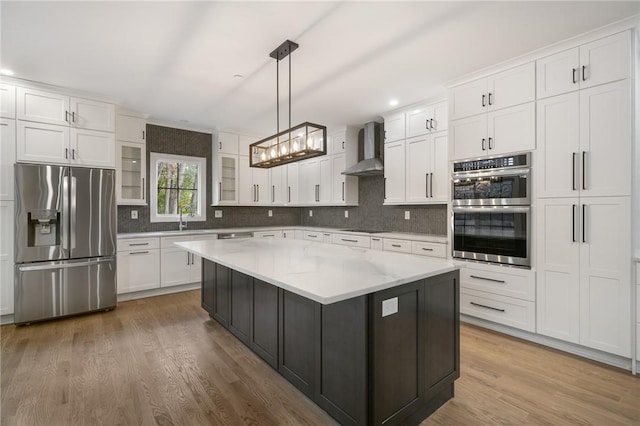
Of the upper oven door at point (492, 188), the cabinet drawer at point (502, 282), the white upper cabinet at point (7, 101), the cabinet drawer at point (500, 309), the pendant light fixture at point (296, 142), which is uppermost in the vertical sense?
the white upper cabinet at point (7, 101)

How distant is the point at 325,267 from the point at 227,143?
4.14 meters

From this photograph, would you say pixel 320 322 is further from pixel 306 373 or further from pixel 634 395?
pixel 634 395

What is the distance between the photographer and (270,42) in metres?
2.61

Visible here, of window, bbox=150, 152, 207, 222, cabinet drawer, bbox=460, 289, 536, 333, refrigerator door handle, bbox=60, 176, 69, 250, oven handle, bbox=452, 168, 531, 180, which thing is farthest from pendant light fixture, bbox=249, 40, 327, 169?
window, bbox=150, 152, 207, 222

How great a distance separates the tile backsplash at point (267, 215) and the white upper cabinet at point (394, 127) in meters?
0.80

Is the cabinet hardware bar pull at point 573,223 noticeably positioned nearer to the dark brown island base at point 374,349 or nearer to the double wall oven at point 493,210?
the double wall oven at point 493,210

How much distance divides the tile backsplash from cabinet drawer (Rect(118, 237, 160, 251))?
58cm

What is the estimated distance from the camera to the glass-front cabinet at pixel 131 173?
4.42 m

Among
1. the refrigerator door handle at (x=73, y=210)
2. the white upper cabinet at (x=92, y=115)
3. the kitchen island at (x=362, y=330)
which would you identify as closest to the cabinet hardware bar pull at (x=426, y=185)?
the kitchen island at (x=362, y=330)

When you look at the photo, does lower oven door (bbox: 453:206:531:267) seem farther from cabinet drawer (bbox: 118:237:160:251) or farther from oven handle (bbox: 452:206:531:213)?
cabinet drawer (bbox: 118:237:160:251)

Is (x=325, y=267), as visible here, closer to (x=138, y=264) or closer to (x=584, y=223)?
(x=584, y=223)

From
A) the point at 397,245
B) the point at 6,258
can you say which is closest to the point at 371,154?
the point at 397,245

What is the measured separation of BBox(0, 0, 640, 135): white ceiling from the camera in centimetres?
219

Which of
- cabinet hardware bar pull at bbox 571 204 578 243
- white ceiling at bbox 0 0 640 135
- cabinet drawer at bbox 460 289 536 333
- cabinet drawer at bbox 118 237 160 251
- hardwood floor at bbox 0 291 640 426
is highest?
white ceiling at bbox 0 0 640 135
